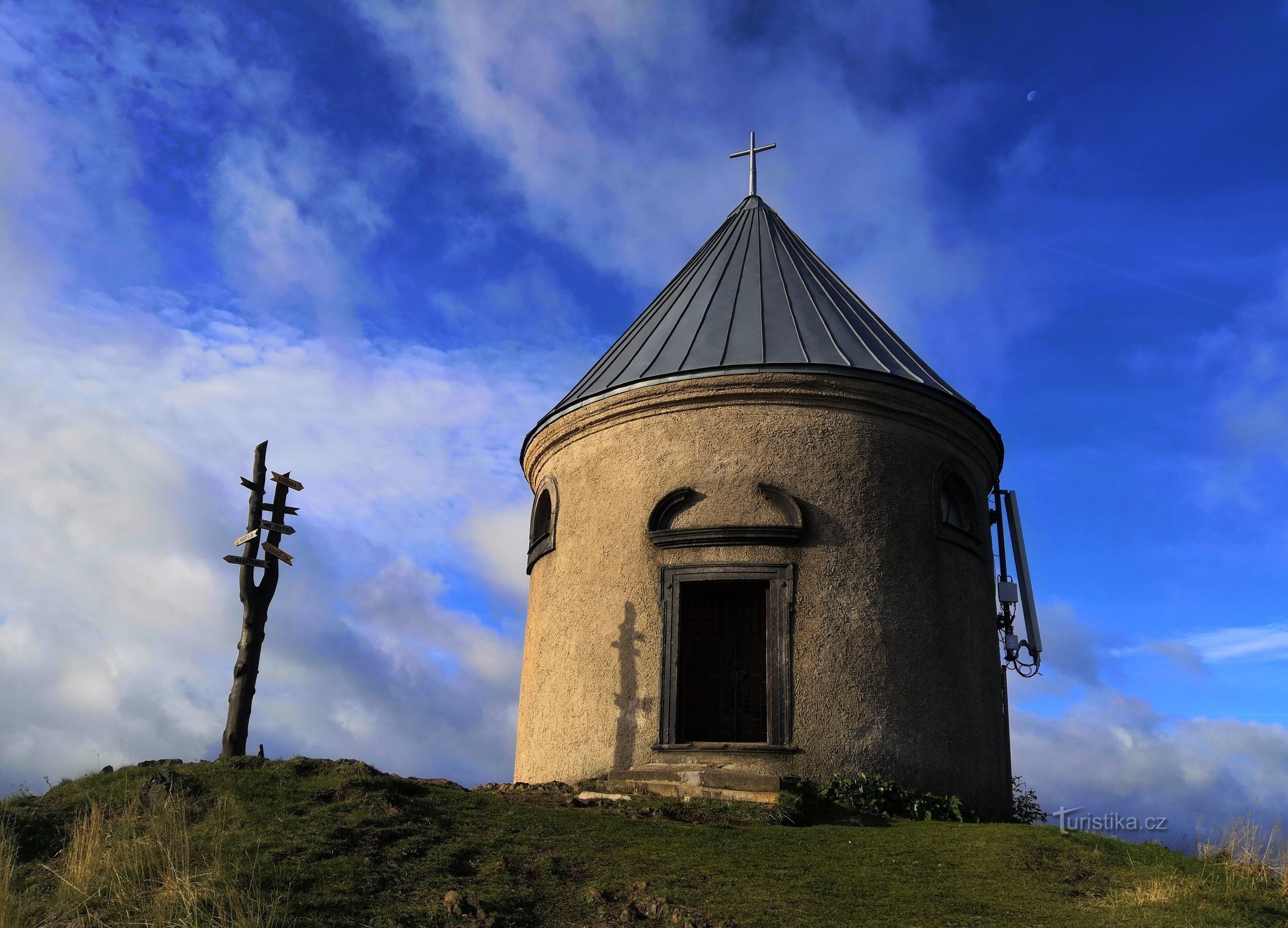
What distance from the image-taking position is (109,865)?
789cm

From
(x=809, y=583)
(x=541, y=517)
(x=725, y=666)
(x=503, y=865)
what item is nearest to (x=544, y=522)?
(x=541, y=517)

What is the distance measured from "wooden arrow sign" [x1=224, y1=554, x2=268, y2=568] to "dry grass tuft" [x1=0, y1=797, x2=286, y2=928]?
3.48 m

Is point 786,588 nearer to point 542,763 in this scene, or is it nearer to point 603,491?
point 603,491

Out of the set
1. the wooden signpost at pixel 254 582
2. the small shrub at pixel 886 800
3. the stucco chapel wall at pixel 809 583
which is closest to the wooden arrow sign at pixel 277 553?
the wooden signpost at pixel 254 582

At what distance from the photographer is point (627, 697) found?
1273 cm

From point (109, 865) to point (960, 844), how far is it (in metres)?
6.65

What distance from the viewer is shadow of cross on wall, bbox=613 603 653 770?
12492 millimetres

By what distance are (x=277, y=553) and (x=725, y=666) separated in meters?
5.44

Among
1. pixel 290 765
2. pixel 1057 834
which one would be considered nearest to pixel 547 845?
pixel 290 765

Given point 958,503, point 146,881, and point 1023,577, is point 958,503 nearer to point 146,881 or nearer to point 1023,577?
point 1023,577

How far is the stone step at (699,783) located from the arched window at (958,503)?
4401 millimetres

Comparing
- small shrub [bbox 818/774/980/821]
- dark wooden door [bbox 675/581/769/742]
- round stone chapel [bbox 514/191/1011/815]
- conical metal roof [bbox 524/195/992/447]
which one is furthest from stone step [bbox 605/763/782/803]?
conical metal roof [bbox 524/195/992/447]

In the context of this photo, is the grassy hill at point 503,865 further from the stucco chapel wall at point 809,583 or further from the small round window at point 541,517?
the small round window at point 541,517

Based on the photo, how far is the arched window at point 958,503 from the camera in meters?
13.9
